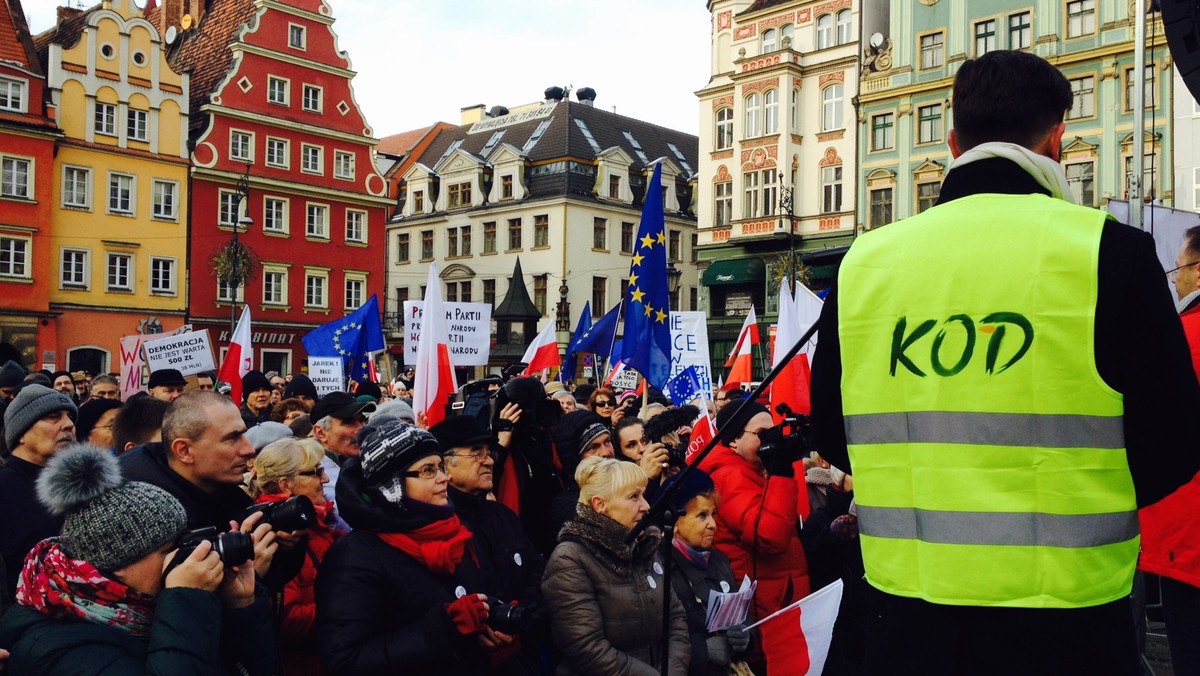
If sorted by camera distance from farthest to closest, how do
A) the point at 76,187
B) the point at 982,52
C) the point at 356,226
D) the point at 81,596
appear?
1. the point at 356,226
2. the point at 76,187
3. the point at 982,52
4. the point at 81,596

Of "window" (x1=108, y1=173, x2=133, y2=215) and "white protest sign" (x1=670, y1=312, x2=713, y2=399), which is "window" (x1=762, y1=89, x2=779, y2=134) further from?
"white protest sign" (x1=670, y1=312, x2=713, y2=399)

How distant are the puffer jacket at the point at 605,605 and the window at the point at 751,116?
39.3m

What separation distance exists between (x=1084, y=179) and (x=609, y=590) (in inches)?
1380

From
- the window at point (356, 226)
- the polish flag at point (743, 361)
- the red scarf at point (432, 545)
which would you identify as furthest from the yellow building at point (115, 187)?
the red scarf at point (432, 545)

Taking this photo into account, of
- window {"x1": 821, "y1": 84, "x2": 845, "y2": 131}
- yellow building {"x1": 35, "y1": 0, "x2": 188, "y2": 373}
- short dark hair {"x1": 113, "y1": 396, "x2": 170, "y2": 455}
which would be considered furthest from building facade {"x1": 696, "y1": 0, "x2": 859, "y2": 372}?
short dark hair {"x1": 113, "y1": 396, "x2": 170, "y2": 455}

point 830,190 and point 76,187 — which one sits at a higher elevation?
point 830,190

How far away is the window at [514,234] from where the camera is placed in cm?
5331

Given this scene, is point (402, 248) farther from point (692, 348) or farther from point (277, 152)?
point (692, 348)

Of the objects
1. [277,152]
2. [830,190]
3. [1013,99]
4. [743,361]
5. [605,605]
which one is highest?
[277,152]

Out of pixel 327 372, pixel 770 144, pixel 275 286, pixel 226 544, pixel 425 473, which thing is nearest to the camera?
pixel 226 544

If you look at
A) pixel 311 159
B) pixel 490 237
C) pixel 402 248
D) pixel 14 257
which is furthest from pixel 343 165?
pixel 402 248

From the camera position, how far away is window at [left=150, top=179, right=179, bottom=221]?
134 ft

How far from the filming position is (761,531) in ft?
19.1

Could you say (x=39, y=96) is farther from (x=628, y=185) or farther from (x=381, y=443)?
(x=381, y=443)
